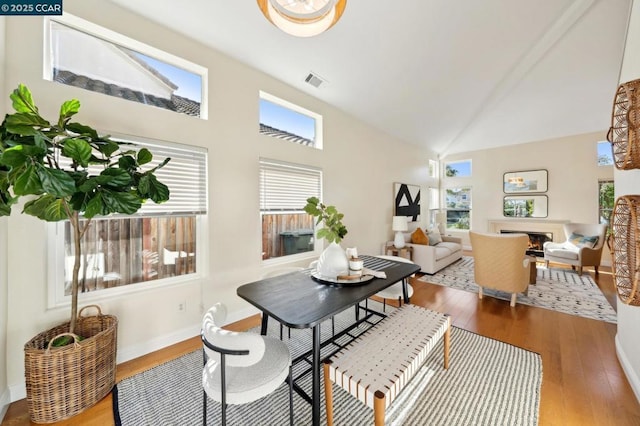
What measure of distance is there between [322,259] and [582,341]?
2.79 m

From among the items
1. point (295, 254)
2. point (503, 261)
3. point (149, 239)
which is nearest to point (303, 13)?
point (149, 239)

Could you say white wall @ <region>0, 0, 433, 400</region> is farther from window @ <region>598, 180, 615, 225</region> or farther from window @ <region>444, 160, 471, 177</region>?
window @ <region>598, 180, 615, 225</region>

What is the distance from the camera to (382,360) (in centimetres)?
138

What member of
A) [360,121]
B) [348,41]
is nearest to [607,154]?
[360,121]

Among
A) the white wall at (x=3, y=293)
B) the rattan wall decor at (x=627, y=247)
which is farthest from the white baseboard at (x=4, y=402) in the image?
the rattan wall decor at (x=627, y=247)

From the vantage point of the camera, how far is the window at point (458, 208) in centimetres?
675

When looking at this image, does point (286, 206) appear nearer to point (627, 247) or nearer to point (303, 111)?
point (303, 111)

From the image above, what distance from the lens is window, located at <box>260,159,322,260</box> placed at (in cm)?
301

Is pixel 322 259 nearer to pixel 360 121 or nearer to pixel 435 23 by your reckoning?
pixel 435 23

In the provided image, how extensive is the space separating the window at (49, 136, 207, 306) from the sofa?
372 cm

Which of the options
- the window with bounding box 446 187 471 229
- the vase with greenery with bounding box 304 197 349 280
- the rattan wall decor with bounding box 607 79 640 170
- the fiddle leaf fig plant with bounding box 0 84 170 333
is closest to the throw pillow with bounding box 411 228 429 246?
the window with bounding box 446 187 471 229

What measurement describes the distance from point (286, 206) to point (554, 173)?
6408 mm

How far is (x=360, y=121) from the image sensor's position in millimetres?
4332

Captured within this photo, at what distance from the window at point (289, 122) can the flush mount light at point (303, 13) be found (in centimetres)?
173
